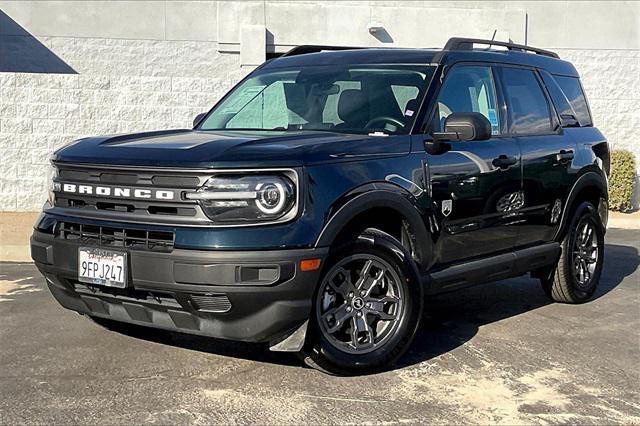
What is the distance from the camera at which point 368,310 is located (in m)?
4.62

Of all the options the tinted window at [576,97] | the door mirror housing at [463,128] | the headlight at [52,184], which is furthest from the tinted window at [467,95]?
the headlight at [52,184]

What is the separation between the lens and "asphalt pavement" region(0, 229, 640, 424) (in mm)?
4004

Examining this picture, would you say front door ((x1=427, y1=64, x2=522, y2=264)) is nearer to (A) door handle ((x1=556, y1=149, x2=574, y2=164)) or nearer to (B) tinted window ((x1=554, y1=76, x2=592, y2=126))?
(A) door handle ((x1=556, y1=149, x2=574, y2=164))

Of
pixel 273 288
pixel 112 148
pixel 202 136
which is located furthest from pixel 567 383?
pixel 112 148

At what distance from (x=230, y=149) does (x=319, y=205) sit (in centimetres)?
57

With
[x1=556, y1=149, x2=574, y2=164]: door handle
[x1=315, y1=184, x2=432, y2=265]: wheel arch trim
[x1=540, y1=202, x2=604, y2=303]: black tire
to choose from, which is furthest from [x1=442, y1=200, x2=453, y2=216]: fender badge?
[x1=540, y1=202, x2=604, y2=303]: black tire

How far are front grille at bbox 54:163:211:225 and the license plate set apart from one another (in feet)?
0.68

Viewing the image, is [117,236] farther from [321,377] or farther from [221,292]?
[321,377]

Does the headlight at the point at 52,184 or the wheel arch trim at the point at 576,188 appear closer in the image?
the headlight at the point at 52,184

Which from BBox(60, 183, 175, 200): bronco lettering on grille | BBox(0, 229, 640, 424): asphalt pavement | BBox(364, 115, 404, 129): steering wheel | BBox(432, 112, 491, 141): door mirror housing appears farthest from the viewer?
BBox(364, 115, 404, 129): steering wheel

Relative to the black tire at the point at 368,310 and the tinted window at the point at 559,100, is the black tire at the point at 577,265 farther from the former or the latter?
the black tire at the point at 368,310

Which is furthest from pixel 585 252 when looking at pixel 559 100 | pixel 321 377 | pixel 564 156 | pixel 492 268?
pixel 321 377

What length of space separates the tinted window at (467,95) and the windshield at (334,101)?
0.19 metres

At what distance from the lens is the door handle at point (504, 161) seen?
217 inches
